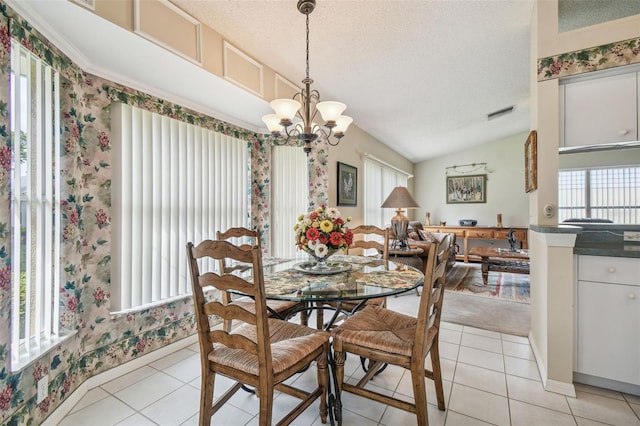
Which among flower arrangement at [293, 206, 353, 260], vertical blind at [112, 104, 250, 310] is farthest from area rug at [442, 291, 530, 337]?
vertical blind at [112, 104, 250, 310]

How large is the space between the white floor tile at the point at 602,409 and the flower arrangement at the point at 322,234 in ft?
5.28

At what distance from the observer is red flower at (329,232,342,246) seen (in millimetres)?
1825

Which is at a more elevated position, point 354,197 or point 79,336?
point 354,197

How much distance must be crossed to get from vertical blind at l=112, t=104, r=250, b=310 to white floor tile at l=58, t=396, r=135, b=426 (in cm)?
61

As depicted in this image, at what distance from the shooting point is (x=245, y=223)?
128 inches

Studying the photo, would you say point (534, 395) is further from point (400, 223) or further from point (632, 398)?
point (400, 223)

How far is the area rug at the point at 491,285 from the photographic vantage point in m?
3.78

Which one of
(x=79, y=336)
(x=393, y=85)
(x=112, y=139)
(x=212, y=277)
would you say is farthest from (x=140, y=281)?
(x=393, y=85)

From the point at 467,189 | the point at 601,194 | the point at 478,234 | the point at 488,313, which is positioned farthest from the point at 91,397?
the point at 467,189

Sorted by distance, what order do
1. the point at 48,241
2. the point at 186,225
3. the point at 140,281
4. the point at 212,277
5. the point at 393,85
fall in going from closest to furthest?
the point at 212,277 → the point at 48,241 → the point at 140,281 → the point at 186,225 → the point at 393,85

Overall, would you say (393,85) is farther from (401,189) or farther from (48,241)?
(48,241)

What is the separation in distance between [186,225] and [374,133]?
3311 millimetres

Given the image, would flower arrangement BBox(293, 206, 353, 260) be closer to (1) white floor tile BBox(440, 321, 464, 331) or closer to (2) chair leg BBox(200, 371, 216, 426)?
(2) chair leg BBox(200, 371, 216, 426)

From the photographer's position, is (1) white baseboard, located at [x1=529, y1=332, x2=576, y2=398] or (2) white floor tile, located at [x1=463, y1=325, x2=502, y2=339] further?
(2) white floor tile, located at [x1=463, y1=325, x2=502, y2=339]
